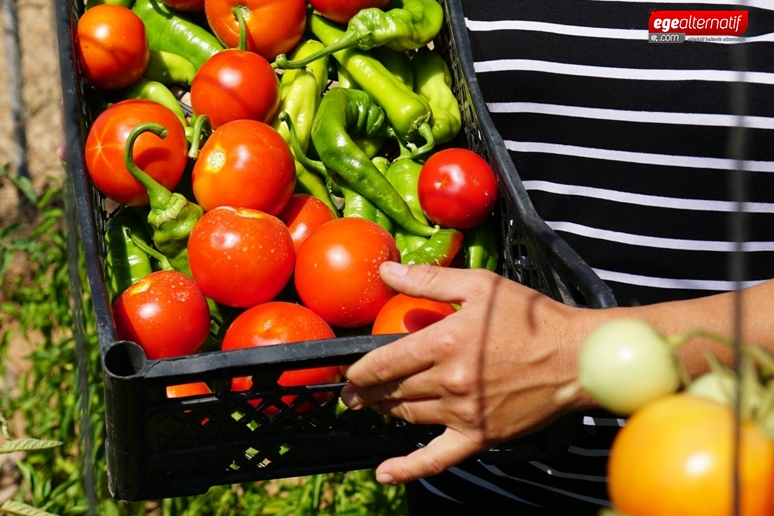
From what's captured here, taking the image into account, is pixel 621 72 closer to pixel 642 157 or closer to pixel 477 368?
pixel 642 157

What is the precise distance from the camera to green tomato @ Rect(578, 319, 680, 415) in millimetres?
308

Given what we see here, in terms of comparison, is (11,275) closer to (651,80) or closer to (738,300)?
(651,80)

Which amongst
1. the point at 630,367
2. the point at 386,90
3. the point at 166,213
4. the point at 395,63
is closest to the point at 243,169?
the point at 166,213

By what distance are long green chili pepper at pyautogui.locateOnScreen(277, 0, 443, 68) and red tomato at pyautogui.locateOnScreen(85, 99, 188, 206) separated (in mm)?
264

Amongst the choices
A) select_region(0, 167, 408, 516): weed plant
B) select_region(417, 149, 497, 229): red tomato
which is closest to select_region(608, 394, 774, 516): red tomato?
select_region(417, 149, 497, 229): red tomato

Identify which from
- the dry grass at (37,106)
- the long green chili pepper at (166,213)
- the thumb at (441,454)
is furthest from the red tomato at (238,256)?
the dry grass at (37,106)

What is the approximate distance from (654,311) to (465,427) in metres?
0.24

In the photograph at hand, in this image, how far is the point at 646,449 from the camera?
12.1 inches

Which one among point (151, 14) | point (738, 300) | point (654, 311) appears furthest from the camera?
point (151, 14)

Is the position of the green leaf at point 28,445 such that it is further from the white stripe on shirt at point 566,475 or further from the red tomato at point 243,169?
the white stripe on shirt at point 566,475

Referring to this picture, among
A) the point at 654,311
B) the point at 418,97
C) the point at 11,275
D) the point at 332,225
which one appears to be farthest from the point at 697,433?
the point at 11,275

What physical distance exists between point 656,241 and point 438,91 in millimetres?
475

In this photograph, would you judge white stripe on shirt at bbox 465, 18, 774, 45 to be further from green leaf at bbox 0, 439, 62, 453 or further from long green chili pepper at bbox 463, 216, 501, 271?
green leaf at bbox 0, 439, 62, 453

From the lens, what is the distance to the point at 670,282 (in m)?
1.15
